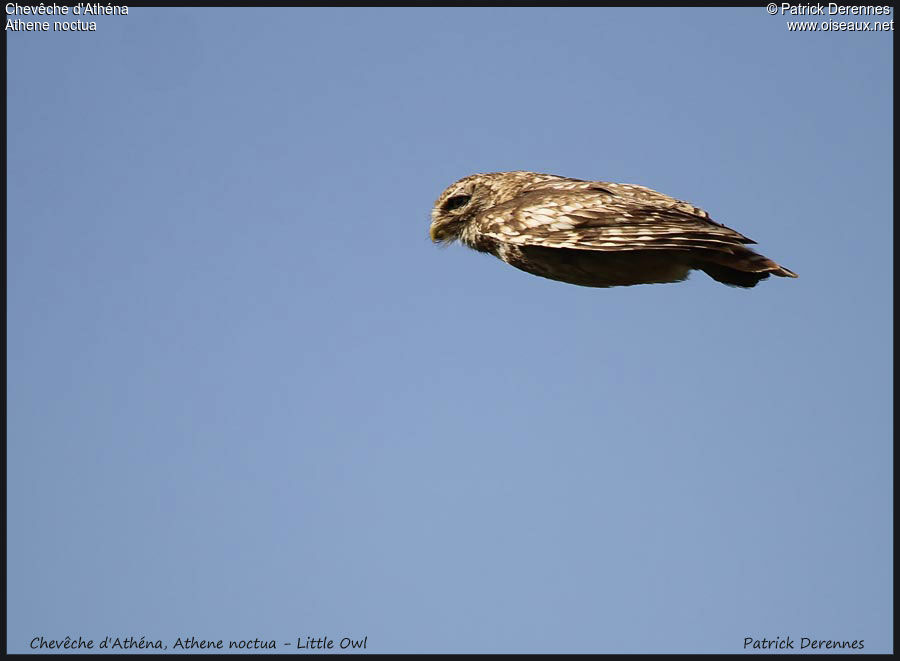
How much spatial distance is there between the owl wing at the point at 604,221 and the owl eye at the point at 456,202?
4.31 ft

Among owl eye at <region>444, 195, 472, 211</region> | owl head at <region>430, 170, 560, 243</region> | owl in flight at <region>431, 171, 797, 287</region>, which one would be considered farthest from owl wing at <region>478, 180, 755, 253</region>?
owl eye at <region>444, 195, 472, 211</region>

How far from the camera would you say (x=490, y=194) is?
14203mm

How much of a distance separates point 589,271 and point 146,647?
8526mm

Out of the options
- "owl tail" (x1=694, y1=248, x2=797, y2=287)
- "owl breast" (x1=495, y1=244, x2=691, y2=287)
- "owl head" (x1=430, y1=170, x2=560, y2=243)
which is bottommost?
"owl tail" (x1=694, y1=248, x2=797, y2=287)

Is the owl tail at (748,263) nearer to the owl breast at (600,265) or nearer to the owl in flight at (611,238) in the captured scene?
the owl in flight at (611,238)

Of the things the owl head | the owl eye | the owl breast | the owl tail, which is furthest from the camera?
the owl eye

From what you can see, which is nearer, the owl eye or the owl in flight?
the owl in flight

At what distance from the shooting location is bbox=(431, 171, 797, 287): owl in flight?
36.4 feet

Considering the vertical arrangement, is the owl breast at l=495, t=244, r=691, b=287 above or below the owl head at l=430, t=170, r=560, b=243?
below

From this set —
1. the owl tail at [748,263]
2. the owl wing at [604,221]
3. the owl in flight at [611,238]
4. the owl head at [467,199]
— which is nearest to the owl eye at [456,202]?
the owl head at [467,199]

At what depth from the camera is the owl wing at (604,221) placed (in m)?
11.1

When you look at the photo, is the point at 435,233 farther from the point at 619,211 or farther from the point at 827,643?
the point at 827,643

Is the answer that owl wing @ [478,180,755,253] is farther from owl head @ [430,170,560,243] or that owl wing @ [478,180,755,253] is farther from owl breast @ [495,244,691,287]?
owl head @ [430,170,560,243]

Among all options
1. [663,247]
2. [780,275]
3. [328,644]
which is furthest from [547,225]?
[328,644]
